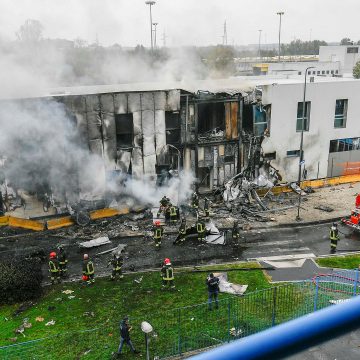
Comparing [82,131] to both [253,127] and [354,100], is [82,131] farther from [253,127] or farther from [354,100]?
[354,100]

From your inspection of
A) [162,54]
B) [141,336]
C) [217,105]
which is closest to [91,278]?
[141,336]

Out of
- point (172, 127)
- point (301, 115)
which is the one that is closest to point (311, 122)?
point (301, 115)

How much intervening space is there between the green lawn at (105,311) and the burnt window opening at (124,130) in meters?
8.93

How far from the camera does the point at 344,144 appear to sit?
98.8 feet

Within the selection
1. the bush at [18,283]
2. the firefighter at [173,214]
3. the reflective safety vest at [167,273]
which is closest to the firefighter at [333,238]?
the reflective safety vest at [167,273]

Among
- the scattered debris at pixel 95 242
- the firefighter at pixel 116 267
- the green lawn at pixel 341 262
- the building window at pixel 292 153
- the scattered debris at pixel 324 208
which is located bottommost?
the scattered debris at pixel 95 242

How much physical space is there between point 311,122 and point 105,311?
19.4 meters

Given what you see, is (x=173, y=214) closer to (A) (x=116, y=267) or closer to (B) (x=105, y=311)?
(A) (x=116, y=267)

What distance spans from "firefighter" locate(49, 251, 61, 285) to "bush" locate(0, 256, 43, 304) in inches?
16.3

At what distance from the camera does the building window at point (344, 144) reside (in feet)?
97.7

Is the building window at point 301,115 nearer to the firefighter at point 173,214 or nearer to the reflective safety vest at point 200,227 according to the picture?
the firefighter at point 173,214

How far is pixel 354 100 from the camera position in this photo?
29359 mm

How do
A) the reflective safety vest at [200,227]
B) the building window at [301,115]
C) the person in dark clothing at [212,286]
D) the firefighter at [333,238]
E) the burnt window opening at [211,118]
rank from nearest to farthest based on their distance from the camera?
the person in dark clothing at [212,286], the firefighter at [333,238], the reflective safety vest at [200,227], the burnt window opening at [211,118], the building window at [301,115]

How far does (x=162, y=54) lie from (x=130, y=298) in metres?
22.1
